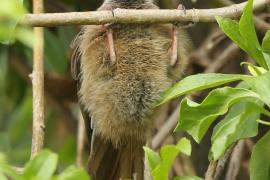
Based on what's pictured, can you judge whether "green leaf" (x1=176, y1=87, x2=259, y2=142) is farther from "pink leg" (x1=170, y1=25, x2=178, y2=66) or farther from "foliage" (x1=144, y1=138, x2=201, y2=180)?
"pink leg" (x1=170, y1=25, x2=178, y2=66)

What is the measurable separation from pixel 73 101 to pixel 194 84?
226 cm

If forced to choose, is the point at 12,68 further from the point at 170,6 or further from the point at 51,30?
the point at 170,6

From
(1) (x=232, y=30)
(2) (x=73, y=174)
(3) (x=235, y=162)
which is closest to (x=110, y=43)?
(1) (x=232, y=30)

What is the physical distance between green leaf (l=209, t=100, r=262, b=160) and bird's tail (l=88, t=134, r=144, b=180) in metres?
0.59

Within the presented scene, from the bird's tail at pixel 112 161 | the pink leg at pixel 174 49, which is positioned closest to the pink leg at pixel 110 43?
the pink leg at pixel 174 49

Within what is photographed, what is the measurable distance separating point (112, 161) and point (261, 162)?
2.78 ft

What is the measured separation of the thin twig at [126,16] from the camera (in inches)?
82.5

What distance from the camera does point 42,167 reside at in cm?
144

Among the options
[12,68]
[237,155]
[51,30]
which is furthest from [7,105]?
[237,155]

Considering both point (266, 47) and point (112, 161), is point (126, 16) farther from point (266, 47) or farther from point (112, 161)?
point (112, 161)

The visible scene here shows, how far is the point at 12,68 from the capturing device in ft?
13.9

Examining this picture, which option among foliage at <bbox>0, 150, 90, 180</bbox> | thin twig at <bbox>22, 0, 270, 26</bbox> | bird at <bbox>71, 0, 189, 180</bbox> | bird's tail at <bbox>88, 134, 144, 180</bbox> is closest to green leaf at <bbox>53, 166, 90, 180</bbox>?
foliage at <bbox>0, 150, 90, 180</bbox>

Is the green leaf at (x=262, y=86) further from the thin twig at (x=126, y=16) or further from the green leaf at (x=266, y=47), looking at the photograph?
the thin twig at (x=126, y=16)

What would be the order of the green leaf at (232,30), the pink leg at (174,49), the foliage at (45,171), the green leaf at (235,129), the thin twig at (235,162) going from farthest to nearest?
the thin twig at (235,162) < the pink leg at (174,49) < the green leaf at (232,30) < the green leaf at (235,129) < the foliage at (45,171)
